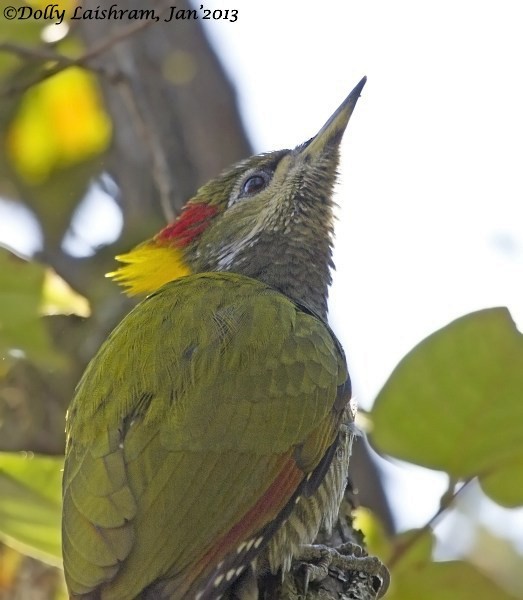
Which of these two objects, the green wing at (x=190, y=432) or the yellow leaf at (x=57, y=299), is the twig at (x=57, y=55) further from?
the green wing at (x=190, y=432)

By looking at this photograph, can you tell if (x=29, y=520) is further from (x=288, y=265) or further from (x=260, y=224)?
(x=260, y=224)

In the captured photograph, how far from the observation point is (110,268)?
18.3 feet

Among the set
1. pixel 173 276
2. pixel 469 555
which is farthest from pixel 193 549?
pixel 469 555

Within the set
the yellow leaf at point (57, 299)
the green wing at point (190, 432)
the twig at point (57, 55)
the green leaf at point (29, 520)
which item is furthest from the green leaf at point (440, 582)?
the twig at point (57, 55)

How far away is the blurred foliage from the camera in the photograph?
3.90m

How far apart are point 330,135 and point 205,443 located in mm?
1850

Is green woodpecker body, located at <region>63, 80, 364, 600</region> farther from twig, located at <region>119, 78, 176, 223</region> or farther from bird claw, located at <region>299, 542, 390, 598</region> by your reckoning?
twig, located at <region>119, 78, 176, 223</region>

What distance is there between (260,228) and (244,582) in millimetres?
1593

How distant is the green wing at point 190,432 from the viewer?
131 inches

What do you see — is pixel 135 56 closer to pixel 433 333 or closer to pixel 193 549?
pixel 433 333

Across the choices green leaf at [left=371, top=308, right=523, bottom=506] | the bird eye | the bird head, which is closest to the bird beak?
the bird head

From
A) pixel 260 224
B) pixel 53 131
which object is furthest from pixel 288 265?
pixel 53 131

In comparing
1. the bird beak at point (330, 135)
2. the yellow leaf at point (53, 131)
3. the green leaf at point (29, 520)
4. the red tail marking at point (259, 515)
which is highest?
the yellow leaf at point (53, 131)

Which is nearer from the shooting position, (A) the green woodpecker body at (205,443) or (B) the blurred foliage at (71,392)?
(A) the green woodpecker body at (205,443)
